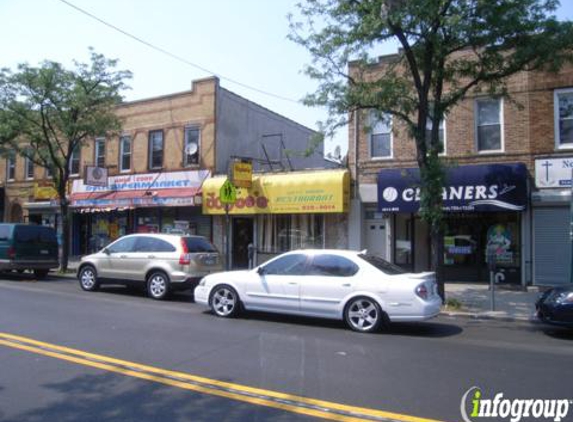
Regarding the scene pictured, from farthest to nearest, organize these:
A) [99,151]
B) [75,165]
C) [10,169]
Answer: [10,169] < [75,165] < [99,151]

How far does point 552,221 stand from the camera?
14523 millimetres

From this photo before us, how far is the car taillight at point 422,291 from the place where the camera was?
860 cm

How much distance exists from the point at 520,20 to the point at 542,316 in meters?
6.63

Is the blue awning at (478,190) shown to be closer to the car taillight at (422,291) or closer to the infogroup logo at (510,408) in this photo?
the car taillight at (422,291)

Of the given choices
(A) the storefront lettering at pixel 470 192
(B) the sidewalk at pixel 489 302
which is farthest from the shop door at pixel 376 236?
(A) the storefront lettering at pixel 470 192

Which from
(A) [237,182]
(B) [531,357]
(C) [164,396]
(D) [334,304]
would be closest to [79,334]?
(C) [164,396]

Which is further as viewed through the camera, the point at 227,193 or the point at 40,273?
the point at 40,273

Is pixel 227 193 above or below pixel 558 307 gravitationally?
above

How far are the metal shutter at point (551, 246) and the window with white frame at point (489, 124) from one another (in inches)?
96.2

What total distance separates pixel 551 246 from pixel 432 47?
716 centimetres

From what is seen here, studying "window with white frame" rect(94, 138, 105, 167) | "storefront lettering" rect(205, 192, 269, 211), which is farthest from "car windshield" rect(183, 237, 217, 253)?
"window with white frame" rect(94, 138, 105, 167)

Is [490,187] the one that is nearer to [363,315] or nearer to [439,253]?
[439,253]

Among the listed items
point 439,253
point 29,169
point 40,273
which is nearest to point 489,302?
point 439,253

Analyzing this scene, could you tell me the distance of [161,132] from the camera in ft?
71.8
